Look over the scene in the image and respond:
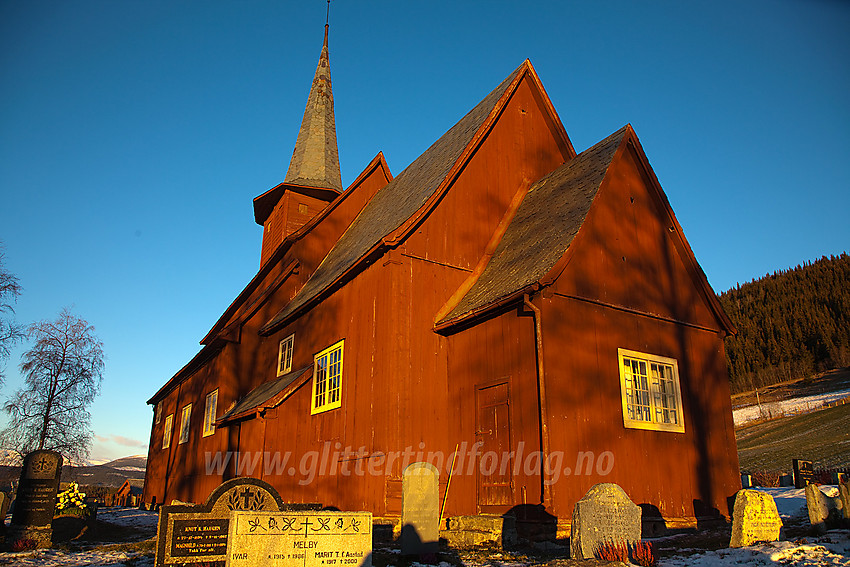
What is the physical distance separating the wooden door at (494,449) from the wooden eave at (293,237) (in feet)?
35.1

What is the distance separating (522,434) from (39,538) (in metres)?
11.8

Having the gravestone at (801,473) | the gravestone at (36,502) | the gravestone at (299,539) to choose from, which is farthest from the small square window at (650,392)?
the gravestone at (36,502)

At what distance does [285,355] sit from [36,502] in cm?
736

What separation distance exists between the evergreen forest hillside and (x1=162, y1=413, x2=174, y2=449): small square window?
7989cm

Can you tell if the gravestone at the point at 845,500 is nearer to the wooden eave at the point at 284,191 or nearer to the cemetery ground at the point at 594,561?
the cemetery ground at the point at 594,561

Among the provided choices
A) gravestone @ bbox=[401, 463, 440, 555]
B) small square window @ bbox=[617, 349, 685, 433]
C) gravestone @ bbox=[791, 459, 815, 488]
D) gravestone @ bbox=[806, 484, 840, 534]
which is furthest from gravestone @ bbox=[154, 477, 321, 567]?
gravestone @ bbox=[791, 459, 815, 488]

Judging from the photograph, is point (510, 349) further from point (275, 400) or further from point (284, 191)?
point (284, 191)

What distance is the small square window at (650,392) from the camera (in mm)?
11719

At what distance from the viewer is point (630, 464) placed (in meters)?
11.2

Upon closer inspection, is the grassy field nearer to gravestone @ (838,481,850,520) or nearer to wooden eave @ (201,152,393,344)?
gravestone @ (838,481,850,520)

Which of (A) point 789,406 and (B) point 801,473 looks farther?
(A) point 789,406

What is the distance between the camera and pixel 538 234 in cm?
1334

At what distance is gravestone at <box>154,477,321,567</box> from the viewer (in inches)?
344

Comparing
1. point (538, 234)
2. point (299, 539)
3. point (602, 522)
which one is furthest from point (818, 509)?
point (299, 539)
